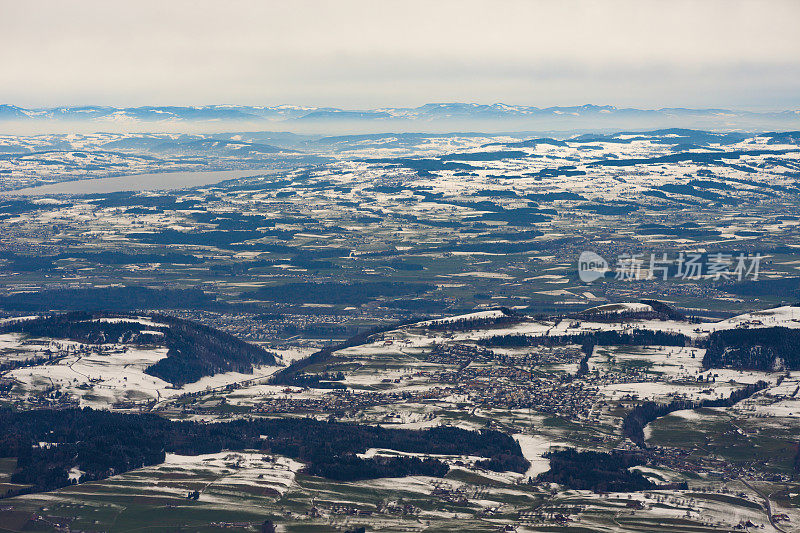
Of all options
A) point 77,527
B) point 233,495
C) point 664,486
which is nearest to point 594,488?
point 664,486

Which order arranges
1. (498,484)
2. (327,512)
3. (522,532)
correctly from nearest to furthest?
(522,532) → (327,512) → (498,484)

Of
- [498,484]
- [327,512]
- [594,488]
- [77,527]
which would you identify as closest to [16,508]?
[77,527]

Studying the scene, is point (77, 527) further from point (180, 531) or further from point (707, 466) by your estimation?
point (707, 466)

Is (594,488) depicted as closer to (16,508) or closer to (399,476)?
(399,476)

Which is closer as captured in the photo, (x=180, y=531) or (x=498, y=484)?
(x=180, y=531)

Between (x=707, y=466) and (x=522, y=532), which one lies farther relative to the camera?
(x=707, y=466)

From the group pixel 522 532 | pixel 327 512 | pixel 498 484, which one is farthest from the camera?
pixel 498 484

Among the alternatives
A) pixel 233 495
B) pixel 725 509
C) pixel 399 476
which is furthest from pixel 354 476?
pixel 725 509

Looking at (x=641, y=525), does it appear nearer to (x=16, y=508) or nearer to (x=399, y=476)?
(x=399, y=476)
